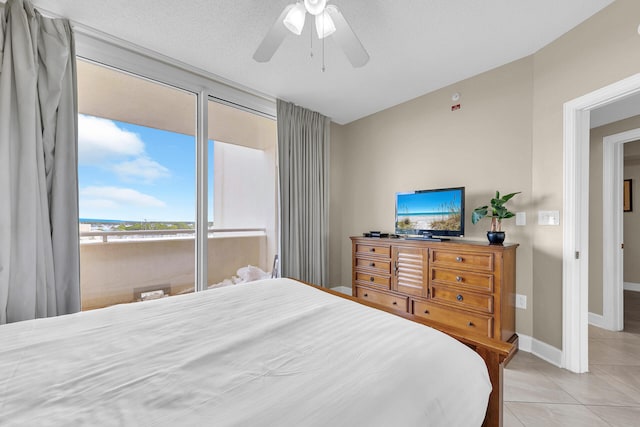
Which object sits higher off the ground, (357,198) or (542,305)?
(357,198)

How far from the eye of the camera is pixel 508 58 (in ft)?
8.09

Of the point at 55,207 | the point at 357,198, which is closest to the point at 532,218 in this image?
the point at 357,198

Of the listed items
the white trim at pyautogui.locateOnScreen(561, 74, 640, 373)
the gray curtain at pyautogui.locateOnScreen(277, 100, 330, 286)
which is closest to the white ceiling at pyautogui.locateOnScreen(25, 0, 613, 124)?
the gray curtain at pyautogui.locateOnScreen(277, 100, 330, 286)

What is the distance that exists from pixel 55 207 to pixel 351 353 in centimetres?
227

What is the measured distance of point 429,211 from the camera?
2828 millimetres

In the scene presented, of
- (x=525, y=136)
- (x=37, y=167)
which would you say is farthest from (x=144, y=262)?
(x=525, y=136)

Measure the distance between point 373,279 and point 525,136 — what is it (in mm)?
2061

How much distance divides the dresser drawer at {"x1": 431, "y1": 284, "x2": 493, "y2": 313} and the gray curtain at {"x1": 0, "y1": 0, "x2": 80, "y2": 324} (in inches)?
117

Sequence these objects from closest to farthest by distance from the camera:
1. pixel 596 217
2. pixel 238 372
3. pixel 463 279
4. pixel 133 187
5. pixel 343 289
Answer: pixel 238 372 → pixel 463 279 → pixel 133 187 → pixel 596 217 → pixel 343 289

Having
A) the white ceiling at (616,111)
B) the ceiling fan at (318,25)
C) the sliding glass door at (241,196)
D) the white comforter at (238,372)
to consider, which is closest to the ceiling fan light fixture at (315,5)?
the ceiling fan at (318,25)

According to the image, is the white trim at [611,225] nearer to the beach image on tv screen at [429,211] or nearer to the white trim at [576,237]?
the white trim at [576,237]

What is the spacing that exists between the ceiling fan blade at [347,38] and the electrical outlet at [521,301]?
96.1 inches

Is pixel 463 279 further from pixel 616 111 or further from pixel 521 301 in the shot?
pixel 616 111

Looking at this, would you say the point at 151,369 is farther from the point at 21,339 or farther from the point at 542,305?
the point at 542,305
